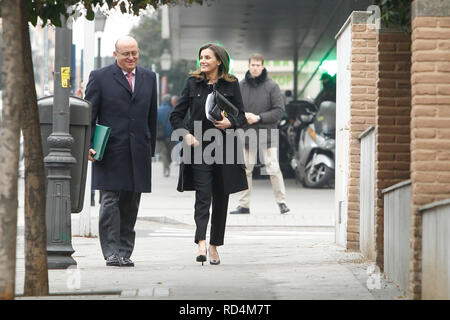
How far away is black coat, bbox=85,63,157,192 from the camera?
9977mm

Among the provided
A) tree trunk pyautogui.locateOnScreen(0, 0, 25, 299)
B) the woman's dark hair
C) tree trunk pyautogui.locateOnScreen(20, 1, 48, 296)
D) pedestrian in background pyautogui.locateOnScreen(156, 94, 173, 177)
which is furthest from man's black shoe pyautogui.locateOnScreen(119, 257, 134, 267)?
pedestrian in background pyautogui.locateOnScreen(156, 94, 173, 177)

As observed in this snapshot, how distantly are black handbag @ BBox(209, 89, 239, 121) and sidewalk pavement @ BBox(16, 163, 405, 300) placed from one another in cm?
125

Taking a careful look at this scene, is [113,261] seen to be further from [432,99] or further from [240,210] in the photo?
[240,210]

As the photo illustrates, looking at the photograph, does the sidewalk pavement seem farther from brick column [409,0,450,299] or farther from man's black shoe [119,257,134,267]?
brick column [409,0,450,299]

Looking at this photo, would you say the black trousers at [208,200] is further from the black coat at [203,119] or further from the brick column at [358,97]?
the brick column at [358,97]

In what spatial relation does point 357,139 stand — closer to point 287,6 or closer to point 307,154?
point 307,154

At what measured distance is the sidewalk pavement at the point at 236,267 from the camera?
7.69 m

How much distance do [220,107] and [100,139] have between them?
1.02 metres

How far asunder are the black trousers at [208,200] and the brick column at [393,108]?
158 centimetres

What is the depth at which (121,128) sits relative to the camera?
9984mm

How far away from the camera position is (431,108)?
7090 millimetres

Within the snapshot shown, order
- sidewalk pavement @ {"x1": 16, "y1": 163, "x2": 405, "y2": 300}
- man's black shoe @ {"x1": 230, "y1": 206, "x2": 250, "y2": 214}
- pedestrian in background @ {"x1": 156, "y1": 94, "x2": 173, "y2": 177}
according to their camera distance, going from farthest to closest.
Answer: pedestrian in background @ {"x1": 156, "y1": 94, "x2": 173, "y2": 177} → man's black shoe @ {"x1": 230, "y1": 206, "x2": 250, "y2": 214} → sidewalk pavement @ {"x1": 16, "y1": 163, "x2": 405, "y2": 300}

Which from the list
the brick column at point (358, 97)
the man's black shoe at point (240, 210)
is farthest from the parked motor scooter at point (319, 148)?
the brick column at point (358, 97)

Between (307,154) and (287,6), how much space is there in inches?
219
